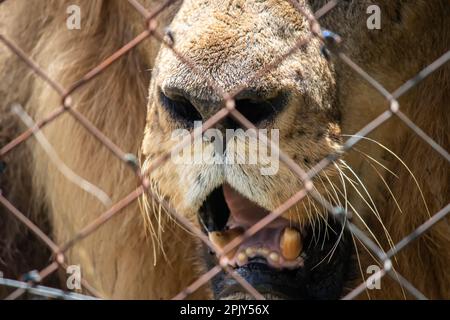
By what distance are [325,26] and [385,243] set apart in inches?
33.0

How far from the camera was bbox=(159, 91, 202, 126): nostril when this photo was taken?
2910 millimetres

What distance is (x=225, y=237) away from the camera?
324cm

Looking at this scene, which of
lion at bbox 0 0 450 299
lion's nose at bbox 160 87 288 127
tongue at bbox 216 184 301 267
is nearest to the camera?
lion's nose at bbox 160 87 288 127

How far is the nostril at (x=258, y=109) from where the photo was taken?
284 cm

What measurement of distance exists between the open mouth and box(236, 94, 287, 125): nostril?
34 centimetres

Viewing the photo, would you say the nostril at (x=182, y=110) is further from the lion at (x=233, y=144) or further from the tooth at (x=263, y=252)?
the tooth at (x=263, y=252)


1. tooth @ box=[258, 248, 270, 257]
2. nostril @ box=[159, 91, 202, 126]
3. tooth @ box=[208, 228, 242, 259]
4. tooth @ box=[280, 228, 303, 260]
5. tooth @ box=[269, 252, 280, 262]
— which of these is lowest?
tooth @ box=[269, 252, 280, 262]

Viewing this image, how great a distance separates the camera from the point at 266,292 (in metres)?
3.21

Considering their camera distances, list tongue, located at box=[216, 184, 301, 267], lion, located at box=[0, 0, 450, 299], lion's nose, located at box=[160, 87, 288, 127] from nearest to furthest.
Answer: lion's nose, located at box=[160, 87, 288, 127] < lion, located at box=[0, 0, 450, 299] < tongue, located at box=[216, 184, 301, 267]

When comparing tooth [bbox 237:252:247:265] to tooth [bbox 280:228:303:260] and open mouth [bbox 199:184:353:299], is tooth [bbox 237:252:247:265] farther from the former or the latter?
tooth [bbox 280:228:303:260]

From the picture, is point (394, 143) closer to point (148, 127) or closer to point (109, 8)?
point (148, 127)

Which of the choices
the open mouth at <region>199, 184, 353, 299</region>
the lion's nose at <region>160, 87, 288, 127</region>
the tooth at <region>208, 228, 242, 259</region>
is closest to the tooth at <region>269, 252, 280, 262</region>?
the open mouth at <region>199, 184, 353, 299</region>

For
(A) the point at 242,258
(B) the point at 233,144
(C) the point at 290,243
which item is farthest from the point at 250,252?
(B) the point at 233,144

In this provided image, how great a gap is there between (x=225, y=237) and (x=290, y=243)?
0.71ft
